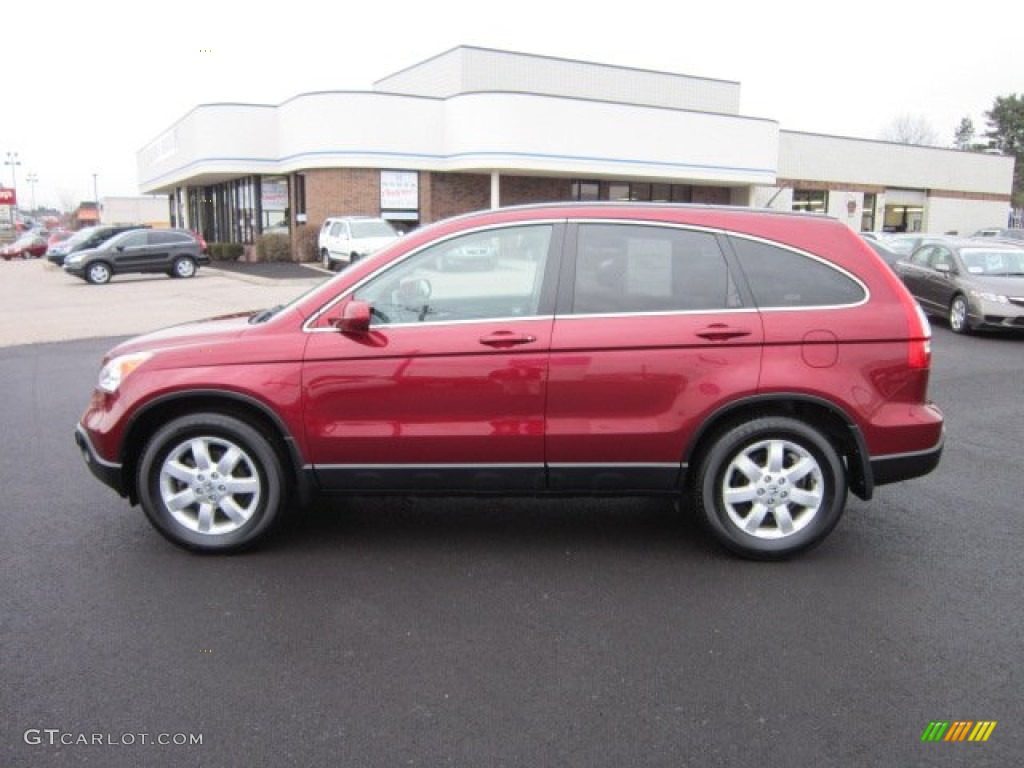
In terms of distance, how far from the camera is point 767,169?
126ft

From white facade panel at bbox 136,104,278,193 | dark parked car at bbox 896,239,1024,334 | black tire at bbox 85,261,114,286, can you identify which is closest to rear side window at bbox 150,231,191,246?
black tire at bbox 85,261,114,286

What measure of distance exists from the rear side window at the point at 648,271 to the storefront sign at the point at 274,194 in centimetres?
3314

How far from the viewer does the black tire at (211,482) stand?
174 inches

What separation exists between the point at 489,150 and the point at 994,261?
2160cm

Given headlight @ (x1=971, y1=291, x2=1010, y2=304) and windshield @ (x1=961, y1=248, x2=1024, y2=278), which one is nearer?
headlight @ (x1=971, y1=291, x2=1010, y2=304)

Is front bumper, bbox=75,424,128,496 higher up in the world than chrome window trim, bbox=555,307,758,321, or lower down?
lower down

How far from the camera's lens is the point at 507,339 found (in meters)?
4.27

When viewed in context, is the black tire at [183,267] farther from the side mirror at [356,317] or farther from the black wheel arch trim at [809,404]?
the black wheel arch trim at [809,404]

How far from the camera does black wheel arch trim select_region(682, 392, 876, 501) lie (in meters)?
4.28

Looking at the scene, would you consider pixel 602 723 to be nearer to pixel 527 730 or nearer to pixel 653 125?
pixel 527 730

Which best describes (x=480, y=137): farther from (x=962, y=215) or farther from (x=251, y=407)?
(x=962, y=215)

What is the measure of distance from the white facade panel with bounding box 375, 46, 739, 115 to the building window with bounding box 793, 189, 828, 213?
230 inches

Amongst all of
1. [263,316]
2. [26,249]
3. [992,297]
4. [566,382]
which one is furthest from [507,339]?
[26,249]

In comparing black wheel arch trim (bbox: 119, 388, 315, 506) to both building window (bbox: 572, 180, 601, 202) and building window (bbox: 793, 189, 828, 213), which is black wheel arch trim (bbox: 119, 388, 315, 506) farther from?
building window (bbox: 793, 189, 828, 213)
